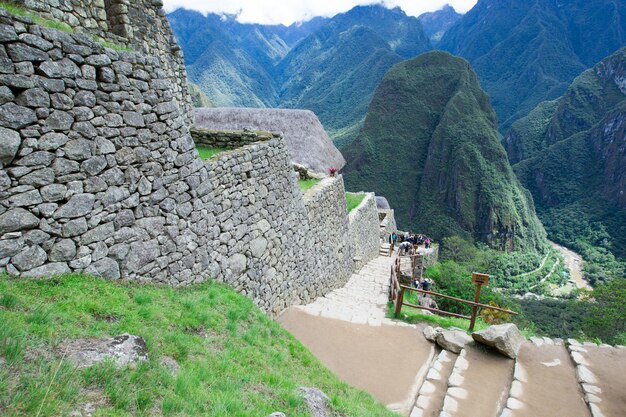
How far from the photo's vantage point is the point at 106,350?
284 cm

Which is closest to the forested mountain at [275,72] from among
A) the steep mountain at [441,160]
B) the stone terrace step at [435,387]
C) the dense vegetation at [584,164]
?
the steep mountain at [441,160]

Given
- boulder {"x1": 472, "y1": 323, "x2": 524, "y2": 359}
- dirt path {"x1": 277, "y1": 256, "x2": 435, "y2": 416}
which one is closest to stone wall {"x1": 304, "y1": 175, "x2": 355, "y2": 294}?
dirt path {"x1": 277, "y1": 256, "x2": 435, "y2": 416}

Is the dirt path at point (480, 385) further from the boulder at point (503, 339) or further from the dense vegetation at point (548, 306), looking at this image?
the dense vegetation at point (548, 306)

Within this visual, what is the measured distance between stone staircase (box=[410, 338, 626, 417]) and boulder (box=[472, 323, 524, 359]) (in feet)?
0.39

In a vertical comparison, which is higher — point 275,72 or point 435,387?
point 275,72

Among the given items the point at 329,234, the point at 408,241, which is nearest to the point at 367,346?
the point at 329,234

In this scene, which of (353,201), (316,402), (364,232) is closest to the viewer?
(316,402)

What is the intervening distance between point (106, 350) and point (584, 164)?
13986cm

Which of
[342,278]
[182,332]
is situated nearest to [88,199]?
[182,332]

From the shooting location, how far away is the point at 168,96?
4.78m

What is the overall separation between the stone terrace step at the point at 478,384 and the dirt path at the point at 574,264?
6902cm

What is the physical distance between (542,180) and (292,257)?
129 m

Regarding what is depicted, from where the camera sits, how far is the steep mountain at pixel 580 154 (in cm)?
9719

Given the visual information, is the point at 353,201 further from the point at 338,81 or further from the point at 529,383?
the point at 338,81
